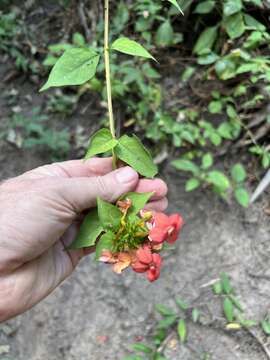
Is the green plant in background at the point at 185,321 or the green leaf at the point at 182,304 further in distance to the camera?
the green leaf at the point at 182,304

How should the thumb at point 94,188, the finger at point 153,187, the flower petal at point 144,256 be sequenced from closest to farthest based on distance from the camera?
the flower petal at point 144,256
the thumb at point 94,188
the finger at point 153,187

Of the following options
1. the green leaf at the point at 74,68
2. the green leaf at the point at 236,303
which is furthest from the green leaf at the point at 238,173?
the green leaf at the point at 74,68

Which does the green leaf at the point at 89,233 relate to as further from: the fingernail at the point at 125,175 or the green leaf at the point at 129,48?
the green leaf at the point at 129,48

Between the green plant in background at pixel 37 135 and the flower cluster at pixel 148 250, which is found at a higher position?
the flower cluster at pixel 148 250

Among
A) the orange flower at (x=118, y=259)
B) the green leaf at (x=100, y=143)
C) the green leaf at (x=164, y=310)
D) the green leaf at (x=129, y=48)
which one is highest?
the green leaf at (x=129, y=48)

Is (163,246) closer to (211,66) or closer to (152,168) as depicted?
(152,168)

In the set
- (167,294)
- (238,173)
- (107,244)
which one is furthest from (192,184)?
(107,244)

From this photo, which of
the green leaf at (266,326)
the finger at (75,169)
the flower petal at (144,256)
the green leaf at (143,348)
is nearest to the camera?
the flower petal at (144,256)

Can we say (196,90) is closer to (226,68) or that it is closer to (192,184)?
(226,68)
